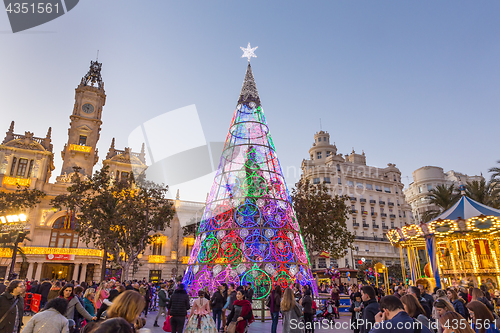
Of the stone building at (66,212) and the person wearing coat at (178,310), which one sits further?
the stone building at (66,212)

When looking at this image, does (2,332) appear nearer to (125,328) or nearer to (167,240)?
(125,328)

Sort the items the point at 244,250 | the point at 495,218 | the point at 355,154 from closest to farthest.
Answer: the point at 244,250 → the point at 495,218 → the point at 355,154

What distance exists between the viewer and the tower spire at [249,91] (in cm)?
1636

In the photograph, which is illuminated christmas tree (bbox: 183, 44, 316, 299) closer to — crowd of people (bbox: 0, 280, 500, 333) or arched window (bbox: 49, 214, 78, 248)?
crowd of people (bbox: 0, 280, 500, 333)

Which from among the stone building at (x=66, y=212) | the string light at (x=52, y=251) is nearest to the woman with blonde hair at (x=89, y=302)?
the stone building at (x=66, y=212)

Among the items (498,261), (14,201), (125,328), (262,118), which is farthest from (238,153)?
(14,201)

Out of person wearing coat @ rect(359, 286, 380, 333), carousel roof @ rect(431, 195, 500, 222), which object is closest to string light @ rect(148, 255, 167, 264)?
carousel roof @ rect(431, 195, 500, 222)

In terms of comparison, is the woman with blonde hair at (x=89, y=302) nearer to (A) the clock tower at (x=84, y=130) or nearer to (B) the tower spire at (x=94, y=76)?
(A) the clock tower at (x=84, y=130)

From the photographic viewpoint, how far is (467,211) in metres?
16.4

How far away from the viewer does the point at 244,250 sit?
13.4 meters

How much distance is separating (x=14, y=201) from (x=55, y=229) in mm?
8486

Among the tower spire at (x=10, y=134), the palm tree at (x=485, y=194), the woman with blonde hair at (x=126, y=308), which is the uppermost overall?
the tower spire at (x=10, y=134)

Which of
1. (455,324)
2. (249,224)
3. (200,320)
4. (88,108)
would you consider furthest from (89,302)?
(88,108)

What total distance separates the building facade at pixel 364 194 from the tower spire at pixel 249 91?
115ft
